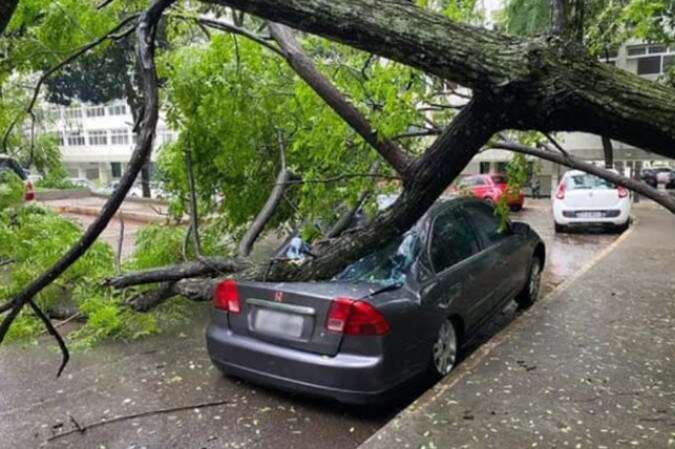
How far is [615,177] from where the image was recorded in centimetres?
329

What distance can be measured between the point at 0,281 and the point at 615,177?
222 inches

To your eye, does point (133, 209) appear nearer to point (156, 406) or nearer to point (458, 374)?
point (156, 406)

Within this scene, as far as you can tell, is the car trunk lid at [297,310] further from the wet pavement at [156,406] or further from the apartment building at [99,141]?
the apartment building at [99,141]

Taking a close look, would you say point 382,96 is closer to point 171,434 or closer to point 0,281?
point 171,434

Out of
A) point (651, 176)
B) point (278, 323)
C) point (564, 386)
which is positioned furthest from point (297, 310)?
point (651, 176)

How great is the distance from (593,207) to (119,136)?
42.2 m

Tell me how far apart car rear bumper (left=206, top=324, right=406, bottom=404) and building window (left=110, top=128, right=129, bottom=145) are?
1756 inches

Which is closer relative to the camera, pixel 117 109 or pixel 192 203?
pixel 192 203

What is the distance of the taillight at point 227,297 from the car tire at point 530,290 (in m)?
3.74

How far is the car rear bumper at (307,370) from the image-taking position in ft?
12.6

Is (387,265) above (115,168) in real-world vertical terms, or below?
below

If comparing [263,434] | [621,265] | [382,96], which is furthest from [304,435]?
[621,265]

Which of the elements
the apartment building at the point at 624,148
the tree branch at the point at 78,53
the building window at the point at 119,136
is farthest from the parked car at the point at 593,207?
the building window at the point at 119,136

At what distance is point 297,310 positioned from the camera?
13.2 ft
